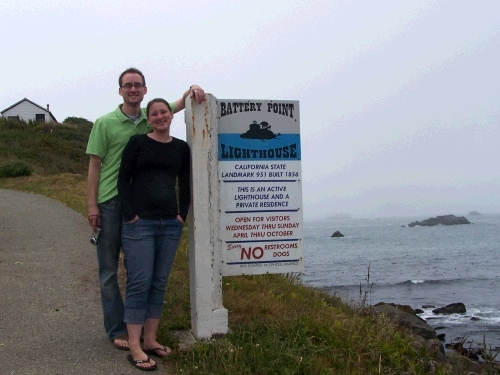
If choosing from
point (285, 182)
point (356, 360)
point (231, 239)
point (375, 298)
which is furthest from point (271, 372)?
point (375, 298)

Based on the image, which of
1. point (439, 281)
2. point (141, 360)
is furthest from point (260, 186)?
point (439, 281)

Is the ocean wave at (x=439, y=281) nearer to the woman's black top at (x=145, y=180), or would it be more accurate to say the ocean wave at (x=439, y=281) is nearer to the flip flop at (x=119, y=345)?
the flip flop at (x=119, y=345)

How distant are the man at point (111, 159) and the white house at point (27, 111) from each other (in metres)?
52.3

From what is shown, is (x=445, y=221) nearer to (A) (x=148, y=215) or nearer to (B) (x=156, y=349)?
(B) (x=156, y=349)

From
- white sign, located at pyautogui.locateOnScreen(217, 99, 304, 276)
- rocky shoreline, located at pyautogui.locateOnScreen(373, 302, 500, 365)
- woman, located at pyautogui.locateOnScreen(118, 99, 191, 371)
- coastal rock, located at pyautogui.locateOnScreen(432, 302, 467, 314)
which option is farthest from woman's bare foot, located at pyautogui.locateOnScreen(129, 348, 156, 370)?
coastal rock, located at pyautogui.locateOnScreen(432, 302, 467, 314)

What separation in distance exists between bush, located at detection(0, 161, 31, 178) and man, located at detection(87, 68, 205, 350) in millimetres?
23285

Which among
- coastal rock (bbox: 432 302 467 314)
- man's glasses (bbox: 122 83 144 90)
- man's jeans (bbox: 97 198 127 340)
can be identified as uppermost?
man's glasses (bbox: 122 83 144 90)

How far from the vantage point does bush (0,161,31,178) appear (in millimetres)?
25734

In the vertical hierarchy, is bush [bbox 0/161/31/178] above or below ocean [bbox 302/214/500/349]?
above

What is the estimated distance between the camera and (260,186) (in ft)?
15.9

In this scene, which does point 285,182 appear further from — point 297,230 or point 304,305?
point 304,305

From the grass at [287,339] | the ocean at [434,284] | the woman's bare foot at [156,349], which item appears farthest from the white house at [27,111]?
the woman's bare foot at [156,349]

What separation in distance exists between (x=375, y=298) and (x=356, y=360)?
1666cm

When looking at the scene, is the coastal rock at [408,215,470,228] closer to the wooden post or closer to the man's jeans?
the wooden post
